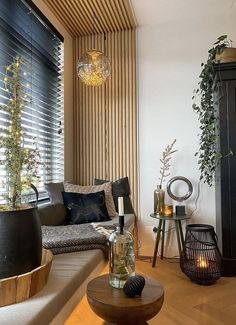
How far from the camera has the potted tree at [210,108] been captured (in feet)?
9.00

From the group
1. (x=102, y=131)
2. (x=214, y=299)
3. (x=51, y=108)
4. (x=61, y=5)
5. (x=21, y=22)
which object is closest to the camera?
(x=214, y=299)

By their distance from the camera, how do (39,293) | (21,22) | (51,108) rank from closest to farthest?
(39,293)
(21,22)
(51,108)

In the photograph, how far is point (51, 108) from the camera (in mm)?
3154

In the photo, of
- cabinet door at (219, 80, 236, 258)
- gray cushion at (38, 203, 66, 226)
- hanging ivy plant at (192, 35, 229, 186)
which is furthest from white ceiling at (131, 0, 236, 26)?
gray cushion at (38, 203, 66, 226)

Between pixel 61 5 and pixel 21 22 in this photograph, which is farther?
pixel 61 5

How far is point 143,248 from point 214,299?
122cm

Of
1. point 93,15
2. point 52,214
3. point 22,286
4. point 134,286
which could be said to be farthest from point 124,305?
point 93,15

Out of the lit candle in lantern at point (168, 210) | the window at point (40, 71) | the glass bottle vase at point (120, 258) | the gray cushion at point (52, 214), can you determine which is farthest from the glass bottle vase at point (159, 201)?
the glass bottle vase at point (120, 258)

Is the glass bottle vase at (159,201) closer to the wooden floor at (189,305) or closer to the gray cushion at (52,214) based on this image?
the wooden floor at (189,305)

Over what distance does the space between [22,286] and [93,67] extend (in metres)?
2.22

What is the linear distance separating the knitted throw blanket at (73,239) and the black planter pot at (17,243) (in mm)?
483

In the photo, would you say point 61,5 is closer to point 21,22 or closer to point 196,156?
point 21,22

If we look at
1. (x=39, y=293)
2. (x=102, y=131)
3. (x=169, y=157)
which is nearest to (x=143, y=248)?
(x=169, y=157)

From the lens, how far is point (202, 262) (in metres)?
2.52
